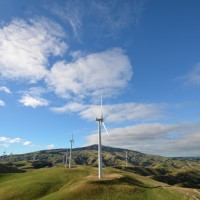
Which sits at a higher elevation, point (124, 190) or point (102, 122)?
point (102, 122)

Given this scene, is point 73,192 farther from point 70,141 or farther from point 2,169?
point 2,169

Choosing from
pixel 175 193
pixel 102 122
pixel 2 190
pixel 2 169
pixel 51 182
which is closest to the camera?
pixel 175 193

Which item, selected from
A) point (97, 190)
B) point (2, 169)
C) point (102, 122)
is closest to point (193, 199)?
point (97, 190)

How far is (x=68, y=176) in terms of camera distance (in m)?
90.5

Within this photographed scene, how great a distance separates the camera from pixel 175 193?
66938 mm

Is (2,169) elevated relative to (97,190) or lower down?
elevated

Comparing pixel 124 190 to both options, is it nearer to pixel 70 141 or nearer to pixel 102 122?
pixel 102 122

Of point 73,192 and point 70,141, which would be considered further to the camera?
point 70,141

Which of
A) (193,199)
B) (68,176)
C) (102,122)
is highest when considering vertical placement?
(102,122)

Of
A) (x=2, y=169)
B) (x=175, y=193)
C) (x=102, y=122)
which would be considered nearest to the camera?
(x=175, y=193)

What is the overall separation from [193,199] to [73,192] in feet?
91.4

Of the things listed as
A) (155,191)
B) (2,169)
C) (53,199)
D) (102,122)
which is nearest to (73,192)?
(53,199)

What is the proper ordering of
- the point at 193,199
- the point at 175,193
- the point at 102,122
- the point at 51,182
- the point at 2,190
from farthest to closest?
the point at 102,122, the point at 51,182, the point at 2,190, the point at 175,193, the point at 193,199

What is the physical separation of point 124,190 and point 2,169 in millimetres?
99494
